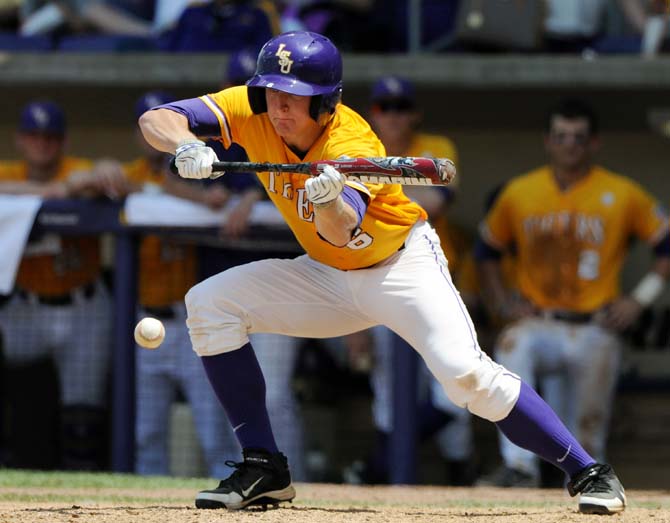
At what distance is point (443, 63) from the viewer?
24.4ft

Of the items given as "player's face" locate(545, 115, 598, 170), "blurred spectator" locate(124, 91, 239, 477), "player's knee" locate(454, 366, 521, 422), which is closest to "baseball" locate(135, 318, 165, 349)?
"player's knee" locate(454, 366, 521, 422)

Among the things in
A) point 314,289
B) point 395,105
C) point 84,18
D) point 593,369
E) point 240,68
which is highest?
point 84,18

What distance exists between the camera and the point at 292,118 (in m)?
4.36

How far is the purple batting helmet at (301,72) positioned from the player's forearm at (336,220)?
0.47 m

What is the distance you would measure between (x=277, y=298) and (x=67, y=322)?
9.07 feet

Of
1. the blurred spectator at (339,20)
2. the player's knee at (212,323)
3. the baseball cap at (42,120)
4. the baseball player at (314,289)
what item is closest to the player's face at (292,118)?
the baseball player at (314,289)

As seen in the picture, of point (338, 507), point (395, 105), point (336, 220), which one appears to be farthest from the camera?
point (395, 105)

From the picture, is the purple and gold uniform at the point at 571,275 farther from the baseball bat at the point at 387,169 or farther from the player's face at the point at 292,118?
the baseball bat at the point at 387,169

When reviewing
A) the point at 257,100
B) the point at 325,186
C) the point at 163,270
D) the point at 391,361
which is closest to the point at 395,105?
the point at 391,361

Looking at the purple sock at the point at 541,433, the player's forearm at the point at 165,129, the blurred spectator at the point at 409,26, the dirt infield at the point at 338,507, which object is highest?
the blurred spectator at the point at 409,26

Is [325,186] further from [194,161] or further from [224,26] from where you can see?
[224,26]

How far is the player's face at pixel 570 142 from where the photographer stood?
704 centimetres

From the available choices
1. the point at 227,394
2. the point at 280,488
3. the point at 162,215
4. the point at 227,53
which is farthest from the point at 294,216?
the point at 227,53

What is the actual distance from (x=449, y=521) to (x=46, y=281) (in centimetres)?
342
